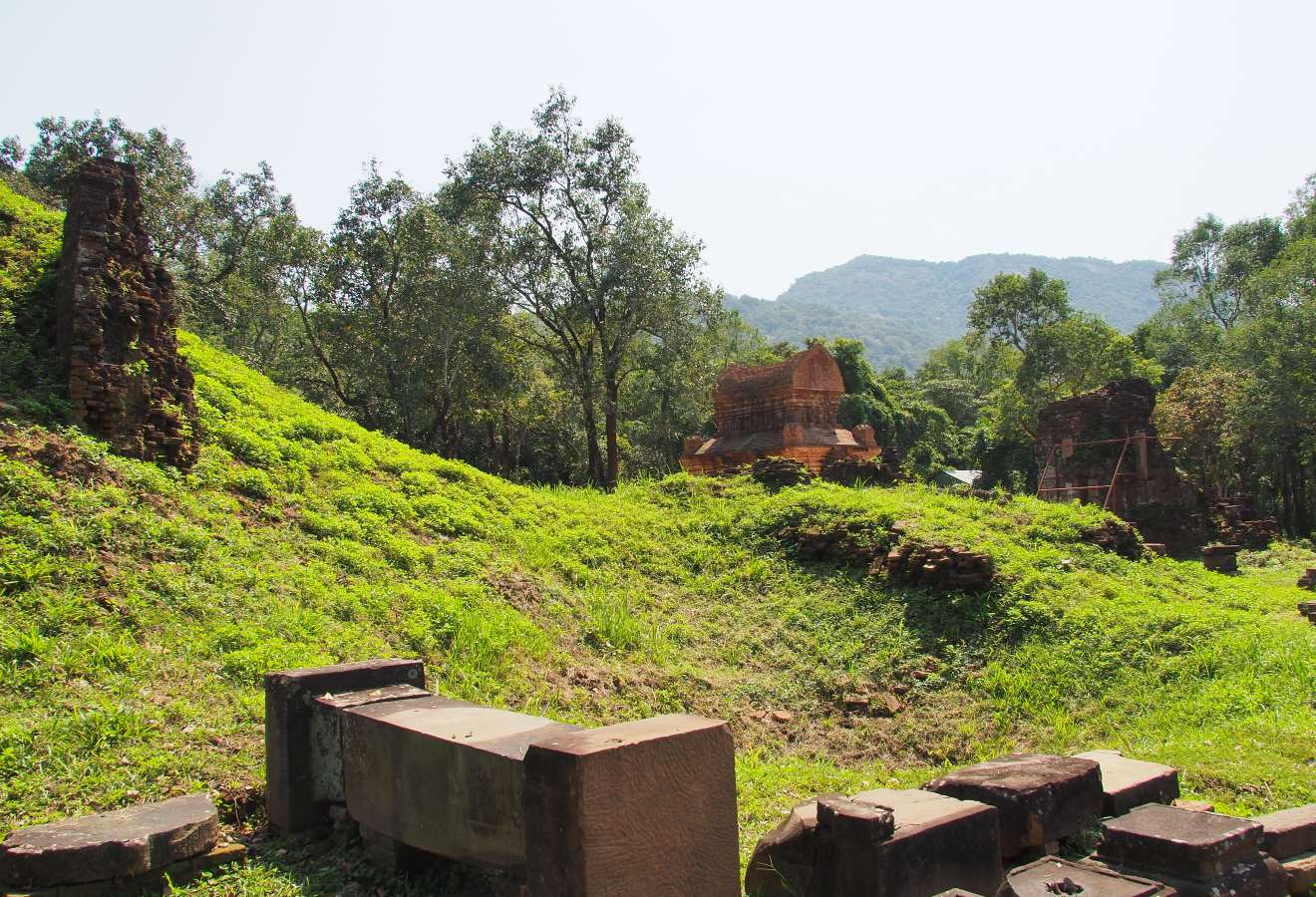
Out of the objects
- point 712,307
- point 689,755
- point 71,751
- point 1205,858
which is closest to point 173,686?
point 71,751

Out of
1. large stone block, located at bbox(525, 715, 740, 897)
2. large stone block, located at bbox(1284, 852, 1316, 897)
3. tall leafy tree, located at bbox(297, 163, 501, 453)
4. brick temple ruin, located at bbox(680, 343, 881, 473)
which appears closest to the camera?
large stone block, located at bbox(525, 715, 740, 897)

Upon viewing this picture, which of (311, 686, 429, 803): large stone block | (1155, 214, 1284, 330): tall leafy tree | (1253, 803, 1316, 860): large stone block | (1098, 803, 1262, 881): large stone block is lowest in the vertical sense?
(1253, 803, 1316, 860): large stone block

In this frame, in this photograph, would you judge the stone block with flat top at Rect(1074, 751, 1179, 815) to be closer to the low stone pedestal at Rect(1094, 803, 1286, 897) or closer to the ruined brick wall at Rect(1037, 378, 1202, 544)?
the low stone pedestal at Rect(1094, 803, 1286, 897)

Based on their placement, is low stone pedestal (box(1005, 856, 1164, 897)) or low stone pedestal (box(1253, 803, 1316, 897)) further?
low stone pedestal (box(1253, 803, 1316, 897))

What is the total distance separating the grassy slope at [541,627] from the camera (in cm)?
510

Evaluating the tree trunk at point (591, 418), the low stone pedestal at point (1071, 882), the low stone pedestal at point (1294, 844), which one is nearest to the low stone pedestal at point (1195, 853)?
the low stone pedestal at point (1071, 882)

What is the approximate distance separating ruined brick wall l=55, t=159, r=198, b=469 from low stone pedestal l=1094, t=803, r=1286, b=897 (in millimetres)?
8478

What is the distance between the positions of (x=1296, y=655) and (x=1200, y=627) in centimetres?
89

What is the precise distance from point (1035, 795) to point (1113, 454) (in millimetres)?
17442

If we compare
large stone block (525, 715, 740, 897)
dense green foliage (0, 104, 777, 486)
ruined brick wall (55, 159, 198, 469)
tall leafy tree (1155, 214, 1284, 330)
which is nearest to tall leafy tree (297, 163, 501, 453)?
dense green foliage (0, 104, 777, 486)

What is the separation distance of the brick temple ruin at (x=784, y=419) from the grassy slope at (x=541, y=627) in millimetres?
6522

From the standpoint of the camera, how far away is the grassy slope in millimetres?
5098

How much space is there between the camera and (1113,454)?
19.2 m

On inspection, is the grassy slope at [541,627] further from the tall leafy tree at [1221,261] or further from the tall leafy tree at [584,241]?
the tall leafy tree at [1221,261]
